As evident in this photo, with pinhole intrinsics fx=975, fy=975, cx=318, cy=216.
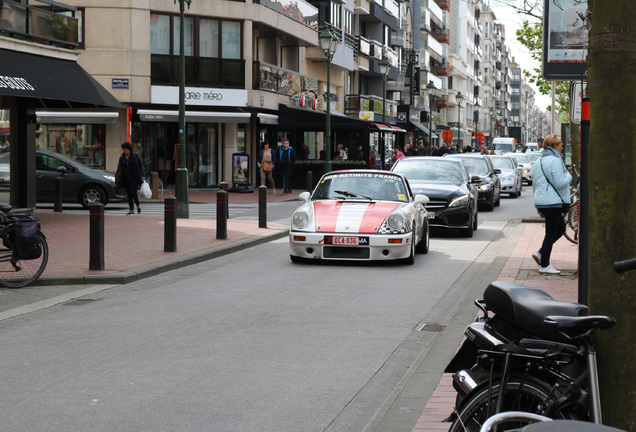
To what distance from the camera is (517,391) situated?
12.4 ft

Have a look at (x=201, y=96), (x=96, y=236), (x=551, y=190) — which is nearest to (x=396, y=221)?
(x=551, y=190)

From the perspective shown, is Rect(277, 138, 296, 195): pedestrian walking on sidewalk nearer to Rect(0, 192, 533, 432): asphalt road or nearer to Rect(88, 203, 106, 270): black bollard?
Rect(0, 192, 533, 432): asphalt road

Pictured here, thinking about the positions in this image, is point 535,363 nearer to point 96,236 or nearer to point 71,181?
Answer: point 96,236

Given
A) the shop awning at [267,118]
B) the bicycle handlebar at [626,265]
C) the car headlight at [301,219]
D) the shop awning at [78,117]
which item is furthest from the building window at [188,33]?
the bicycle handlebar at [626,265]

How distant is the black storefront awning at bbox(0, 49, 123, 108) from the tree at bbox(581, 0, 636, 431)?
15.6m

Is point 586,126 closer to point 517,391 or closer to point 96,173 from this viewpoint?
point 517,391

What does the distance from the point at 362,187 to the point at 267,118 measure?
81.8ft

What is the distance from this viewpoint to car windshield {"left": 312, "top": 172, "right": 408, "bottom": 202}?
15070 millimetres

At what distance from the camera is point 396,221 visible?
13.8 metres

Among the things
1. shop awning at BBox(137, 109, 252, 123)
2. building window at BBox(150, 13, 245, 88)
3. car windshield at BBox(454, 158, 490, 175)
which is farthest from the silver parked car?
building window at BBox(150, 13, 245, 88)

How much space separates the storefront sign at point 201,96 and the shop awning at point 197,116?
0.38 meters

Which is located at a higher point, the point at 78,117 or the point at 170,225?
the point at 78,117

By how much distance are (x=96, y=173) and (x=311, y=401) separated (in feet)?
70.3

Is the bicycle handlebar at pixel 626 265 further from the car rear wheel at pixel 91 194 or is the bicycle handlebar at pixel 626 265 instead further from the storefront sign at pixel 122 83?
the storefront sign at pixel 122 83
